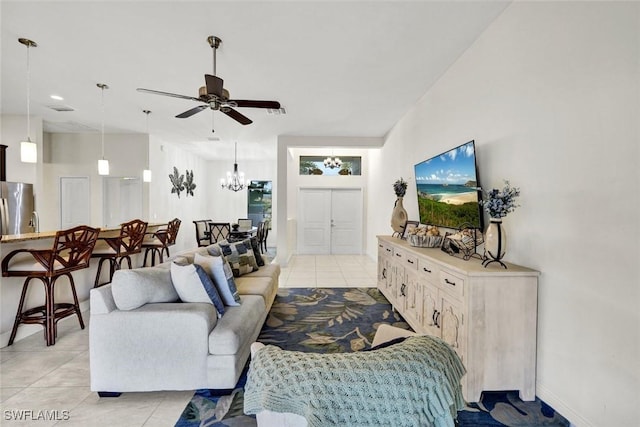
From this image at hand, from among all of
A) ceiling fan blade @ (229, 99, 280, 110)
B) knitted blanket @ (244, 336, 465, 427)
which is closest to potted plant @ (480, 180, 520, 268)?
knitted blanket @ (244, 336, 465, 427)

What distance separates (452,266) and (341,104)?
3.30 metres

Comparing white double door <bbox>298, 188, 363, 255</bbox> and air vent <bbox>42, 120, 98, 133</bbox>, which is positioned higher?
air vent <bbox>42, 120, 98, 133</bbox>

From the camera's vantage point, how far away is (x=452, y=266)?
218 cm

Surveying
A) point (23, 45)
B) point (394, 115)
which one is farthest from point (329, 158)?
point (23, 45)

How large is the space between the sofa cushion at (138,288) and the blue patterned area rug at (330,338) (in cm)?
79

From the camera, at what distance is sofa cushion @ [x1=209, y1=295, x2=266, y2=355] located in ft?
6.59

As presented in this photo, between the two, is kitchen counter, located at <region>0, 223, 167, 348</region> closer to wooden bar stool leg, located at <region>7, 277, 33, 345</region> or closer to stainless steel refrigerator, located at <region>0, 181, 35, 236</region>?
wooden bar stool leg, located at <region>7, 277, 33, 345</region>

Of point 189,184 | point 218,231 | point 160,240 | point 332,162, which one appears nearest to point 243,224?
point 218,231

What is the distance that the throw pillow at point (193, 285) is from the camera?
7.20 ft

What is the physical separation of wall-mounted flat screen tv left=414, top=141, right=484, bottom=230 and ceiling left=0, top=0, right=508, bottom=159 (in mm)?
1149

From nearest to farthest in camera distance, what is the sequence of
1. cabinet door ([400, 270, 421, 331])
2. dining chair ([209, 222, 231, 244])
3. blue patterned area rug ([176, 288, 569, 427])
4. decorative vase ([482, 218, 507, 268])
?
1. blue patterned area rug ([176, 288, 569, 427])
2. decorative vase ([482, 218, 507, 268])
3. cabinet door ([400, 270, 421, 331])
4. dining chair ([209, 222, 231, 244])

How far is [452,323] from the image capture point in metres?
2.20

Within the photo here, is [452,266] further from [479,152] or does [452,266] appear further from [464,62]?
[464,62]

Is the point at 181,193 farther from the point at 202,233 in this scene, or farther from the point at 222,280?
the point at 222,280
